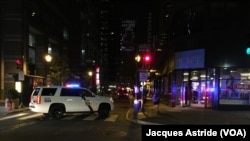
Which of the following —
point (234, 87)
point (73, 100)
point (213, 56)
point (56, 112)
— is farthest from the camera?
point (213, 56)

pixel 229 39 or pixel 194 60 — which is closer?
pixel 229 39

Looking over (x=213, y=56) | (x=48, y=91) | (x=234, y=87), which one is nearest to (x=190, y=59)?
(x=213, y=56)

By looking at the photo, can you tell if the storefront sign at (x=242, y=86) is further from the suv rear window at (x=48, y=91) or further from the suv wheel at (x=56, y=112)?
the suv rear window at (x=48, y=91)

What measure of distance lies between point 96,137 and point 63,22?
65.6 meters

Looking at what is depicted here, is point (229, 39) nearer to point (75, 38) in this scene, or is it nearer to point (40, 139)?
point (40, 139)

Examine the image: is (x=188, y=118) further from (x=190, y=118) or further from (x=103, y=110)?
(x=103, y=110)

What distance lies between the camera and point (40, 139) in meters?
14.6

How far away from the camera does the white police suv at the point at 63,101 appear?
24.0 metres

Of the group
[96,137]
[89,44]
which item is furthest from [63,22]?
[96,137]

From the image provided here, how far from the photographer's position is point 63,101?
80.4ft

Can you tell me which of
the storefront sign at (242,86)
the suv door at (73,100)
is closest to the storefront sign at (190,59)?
the storefront sign at (242,86)

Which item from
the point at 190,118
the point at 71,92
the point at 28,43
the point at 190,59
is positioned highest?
the point at 28,43

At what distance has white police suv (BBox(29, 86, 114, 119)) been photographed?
2400cm

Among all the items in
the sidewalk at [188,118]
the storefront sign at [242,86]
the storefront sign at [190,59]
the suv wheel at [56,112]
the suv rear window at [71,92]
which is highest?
→ the storefront sign at [190,59]
